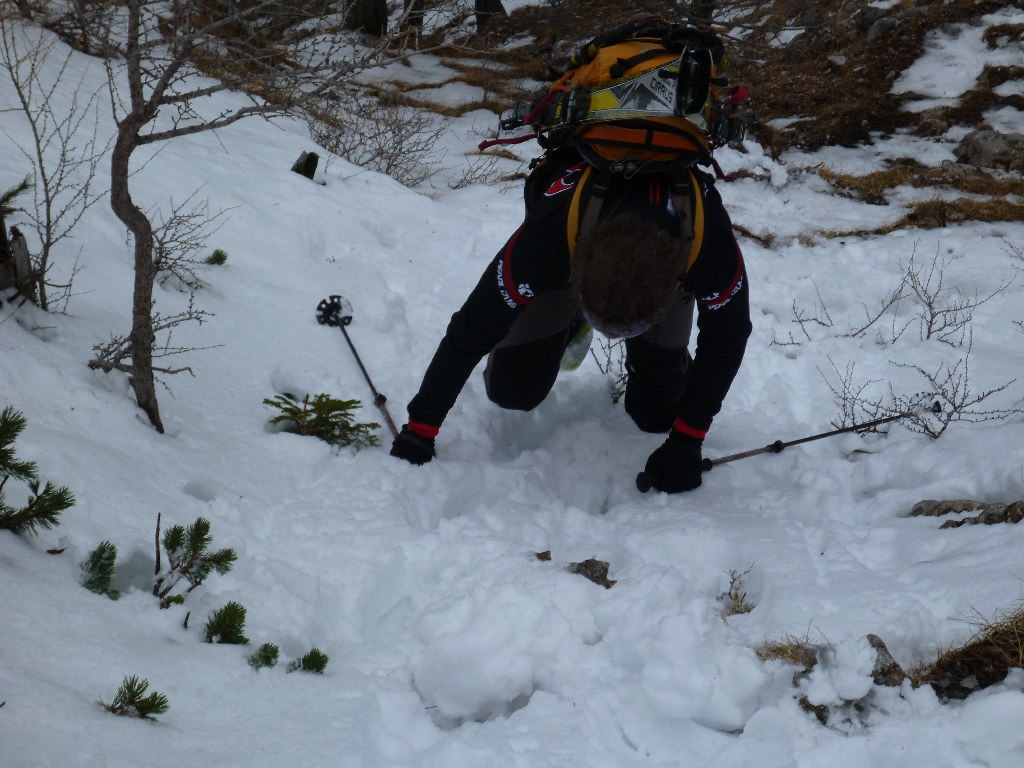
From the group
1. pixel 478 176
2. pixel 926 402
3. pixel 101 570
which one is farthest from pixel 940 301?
pixel 101 570

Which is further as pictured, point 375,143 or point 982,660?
point 375,143

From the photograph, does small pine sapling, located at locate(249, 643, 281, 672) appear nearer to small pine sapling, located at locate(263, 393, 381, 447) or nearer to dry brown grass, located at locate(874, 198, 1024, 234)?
small pine sapling, located at locate(263, 393, 381, 447)

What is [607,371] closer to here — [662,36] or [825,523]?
[825,523]

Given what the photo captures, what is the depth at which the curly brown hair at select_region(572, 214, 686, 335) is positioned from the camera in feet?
7.45

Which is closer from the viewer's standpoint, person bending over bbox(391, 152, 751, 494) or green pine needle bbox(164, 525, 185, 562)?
green pine needle bbox(164, 525, 185, 562)

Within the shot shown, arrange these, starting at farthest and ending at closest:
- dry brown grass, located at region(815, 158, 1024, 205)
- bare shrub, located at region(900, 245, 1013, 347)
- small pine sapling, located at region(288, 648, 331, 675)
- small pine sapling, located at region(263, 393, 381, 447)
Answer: dry brown grass, located at region(815, 158, 1024, 205) < bare shrub, located at region(900, 245, 1013, 347) < small pine sapling, located at region(263, 393, 381, 447) < small pine sapling, located at region(288, 648, 331, 675)

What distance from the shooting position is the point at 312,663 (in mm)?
1949

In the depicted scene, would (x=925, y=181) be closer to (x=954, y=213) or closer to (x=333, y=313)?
(x=954, y=213)

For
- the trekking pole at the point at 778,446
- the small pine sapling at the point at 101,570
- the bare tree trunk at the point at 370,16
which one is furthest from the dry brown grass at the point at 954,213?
the bare tree trunk at the point at 370,16

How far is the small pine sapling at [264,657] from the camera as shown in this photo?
1.88 metres

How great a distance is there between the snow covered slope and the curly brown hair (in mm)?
865

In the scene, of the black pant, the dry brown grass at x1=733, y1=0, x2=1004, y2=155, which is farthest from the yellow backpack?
the dry brown grass at x1=733, y1=0, x2=1004, y2=155

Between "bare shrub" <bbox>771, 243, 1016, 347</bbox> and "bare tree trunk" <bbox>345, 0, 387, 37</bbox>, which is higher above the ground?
"bare tree trunk" <bbox>345, 0, 387, 37</bbox>

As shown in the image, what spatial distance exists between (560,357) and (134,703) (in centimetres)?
241
